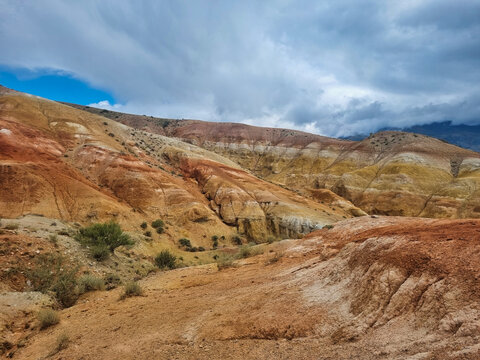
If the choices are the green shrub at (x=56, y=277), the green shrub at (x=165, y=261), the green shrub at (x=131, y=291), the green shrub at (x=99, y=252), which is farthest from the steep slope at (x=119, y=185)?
the green shrub at (x=131, y=291)

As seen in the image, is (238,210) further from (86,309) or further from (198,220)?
(86,309)

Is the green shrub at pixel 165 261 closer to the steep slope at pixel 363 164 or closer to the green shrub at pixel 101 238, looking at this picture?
the green shrub at pixel 101 238

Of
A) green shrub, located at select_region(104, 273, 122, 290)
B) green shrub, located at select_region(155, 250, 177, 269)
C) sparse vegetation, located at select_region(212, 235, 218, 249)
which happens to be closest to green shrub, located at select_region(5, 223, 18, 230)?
green shrub, located at select_region(104, 273, 122, 290)

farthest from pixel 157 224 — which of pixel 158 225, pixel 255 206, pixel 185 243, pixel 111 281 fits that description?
pixel 111 281

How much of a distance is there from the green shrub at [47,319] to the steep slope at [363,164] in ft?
196

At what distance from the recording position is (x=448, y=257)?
17.5ft

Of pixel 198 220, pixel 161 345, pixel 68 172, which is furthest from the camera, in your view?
pixel 198 220

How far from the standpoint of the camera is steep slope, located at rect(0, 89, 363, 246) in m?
27.3

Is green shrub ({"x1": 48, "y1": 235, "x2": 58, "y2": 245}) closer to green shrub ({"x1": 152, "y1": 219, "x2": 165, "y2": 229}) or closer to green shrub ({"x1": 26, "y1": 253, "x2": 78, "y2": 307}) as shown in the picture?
green shrub ({"x1": 26, "y1": 253, "x2": 78, "y2": 307})

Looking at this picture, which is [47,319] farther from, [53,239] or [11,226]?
[11,226]

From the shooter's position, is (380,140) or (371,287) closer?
(371,287)

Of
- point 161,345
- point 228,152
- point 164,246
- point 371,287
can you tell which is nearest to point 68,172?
point 164,246

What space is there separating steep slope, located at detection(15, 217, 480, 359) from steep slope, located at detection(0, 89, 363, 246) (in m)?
21.3

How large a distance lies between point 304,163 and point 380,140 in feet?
79.6
